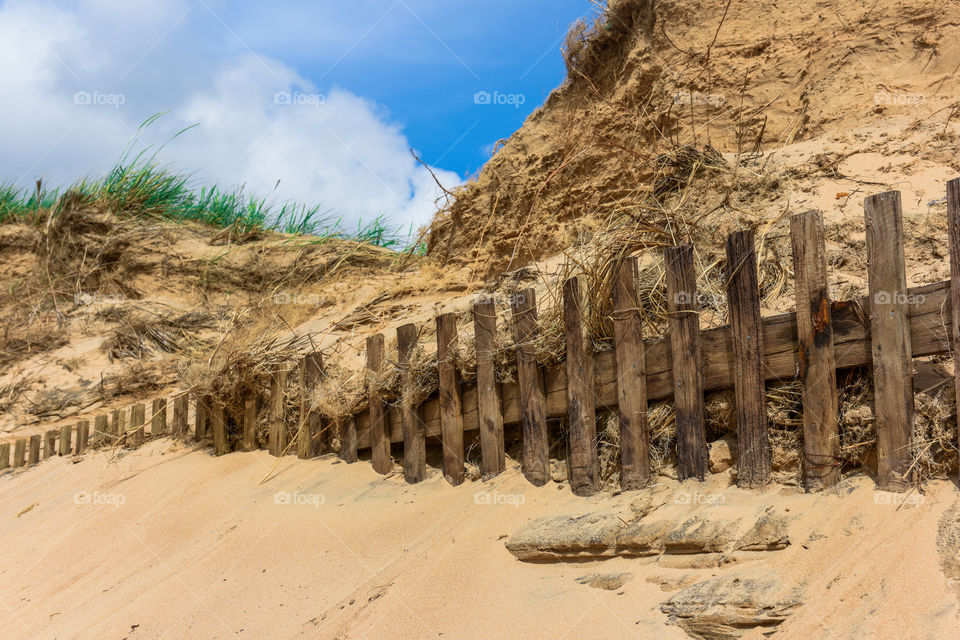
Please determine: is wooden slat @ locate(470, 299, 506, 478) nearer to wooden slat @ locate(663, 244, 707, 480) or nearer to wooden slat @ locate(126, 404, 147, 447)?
wooden slat @ locate(663, 244, 707, 480)

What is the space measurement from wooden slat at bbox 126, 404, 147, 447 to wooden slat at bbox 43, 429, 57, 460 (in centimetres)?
107

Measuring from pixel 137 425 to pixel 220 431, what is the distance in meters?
1.18

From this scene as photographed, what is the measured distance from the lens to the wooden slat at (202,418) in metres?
5.43

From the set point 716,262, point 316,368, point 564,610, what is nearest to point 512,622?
point 564,610

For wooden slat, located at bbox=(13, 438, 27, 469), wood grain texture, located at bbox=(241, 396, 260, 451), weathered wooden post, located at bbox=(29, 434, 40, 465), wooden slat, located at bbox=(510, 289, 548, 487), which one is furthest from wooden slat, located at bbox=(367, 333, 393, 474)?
wooden slat, located at bbox=(13, 438, 27, 469)

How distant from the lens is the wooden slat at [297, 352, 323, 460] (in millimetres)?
4672

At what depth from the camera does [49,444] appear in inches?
258

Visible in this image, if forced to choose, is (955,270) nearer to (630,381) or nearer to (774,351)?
(774,351)

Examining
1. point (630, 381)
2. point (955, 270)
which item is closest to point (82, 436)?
point (630, 381)

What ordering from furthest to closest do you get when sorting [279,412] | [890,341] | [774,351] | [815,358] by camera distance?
[279,412], [774,351], [815,358], [890,341]

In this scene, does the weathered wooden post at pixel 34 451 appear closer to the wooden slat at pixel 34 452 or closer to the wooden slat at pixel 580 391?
the wooden slat at pixel 34 452

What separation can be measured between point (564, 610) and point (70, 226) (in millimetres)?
9868

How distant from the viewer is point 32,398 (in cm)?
777

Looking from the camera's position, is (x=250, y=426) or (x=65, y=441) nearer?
(x=250, y=426)
